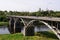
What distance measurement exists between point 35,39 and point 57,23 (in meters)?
17.5

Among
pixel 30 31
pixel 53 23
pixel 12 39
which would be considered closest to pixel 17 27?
pixel 30 31

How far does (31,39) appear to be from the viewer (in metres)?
49.2

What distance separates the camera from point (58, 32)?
103 ft

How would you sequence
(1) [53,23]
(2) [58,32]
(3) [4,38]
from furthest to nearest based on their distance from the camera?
1. (3) [4,38]
2. (1) [53,23]
3. (2) [58,32]

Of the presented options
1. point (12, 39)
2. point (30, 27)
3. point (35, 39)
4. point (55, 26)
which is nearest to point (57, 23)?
point (55, 26)

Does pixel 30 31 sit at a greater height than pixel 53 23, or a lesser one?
lesser

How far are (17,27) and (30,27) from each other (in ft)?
91.4

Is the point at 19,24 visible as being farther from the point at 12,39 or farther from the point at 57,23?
the point at 57,23

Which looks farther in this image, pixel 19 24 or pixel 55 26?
pixel 19 24

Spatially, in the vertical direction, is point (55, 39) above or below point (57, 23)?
below

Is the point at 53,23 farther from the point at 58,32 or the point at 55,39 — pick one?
the point at 55,39

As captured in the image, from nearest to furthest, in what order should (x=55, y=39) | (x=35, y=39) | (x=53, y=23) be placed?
(x=53, y=23) → (x=55, y=39) → (x=35, y=39)

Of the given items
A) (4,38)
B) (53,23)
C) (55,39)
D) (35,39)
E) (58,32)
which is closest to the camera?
(58,32)

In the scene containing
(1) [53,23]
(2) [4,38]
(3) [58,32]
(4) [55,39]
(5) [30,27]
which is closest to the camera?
(3) [58,32]
